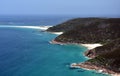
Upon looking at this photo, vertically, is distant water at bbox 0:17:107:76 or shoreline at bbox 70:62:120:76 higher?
shoreline at bbox 70:62:120:76

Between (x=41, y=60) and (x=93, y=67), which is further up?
(x=93, y=67)

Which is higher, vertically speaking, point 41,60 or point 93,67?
point 93,67

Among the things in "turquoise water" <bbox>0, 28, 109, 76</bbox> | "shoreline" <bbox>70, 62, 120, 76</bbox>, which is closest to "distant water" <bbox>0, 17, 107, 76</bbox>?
"turquoise water" <bbox>0, 28, 109, 76</bbox>

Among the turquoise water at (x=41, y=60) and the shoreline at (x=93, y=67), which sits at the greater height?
the shoreline at (x=93, y=67)

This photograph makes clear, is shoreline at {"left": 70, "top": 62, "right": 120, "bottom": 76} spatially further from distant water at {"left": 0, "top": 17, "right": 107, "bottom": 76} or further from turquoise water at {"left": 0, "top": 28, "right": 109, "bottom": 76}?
turquoise water at {"left": 0, "top": 28, "right": 109, "bottom": 76}

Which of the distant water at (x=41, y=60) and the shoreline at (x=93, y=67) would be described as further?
the distant water at (x=41, y=60)

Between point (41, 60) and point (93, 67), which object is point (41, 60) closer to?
point (41, 60)

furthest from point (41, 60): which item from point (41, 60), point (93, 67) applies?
point (93, 67)

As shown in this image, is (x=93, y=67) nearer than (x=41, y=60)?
Yes

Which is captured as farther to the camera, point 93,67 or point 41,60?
point 41,60

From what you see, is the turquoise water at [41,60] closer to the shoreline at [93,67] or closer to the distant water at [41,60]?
the distant water at [41,60]

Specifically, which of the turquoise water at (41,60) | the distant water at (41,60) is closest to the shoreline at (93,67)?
the distant water at (41,60)
